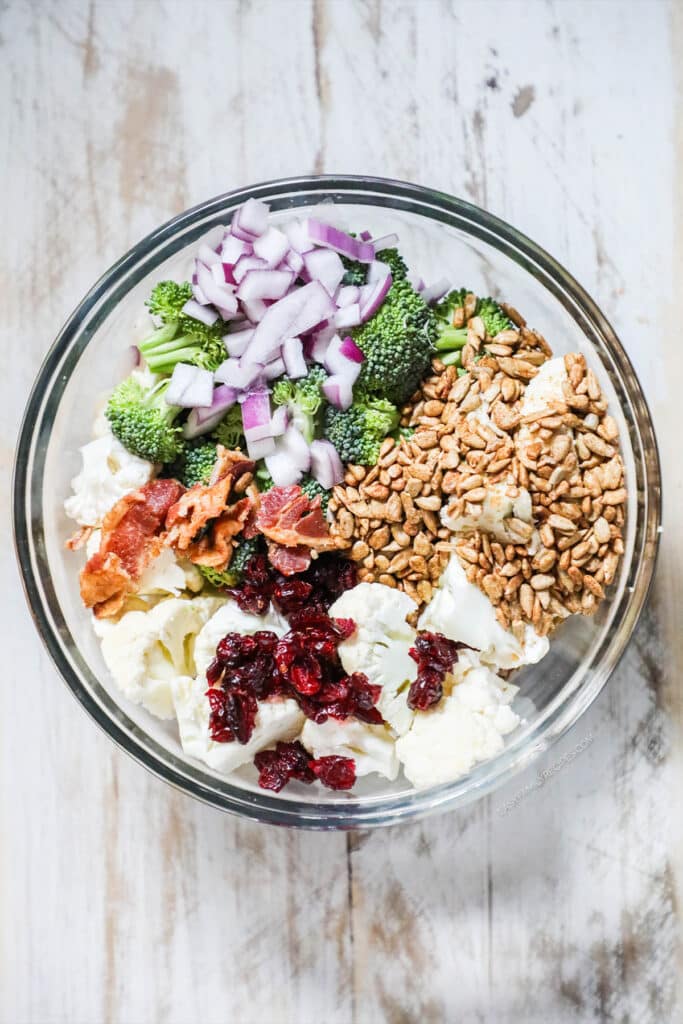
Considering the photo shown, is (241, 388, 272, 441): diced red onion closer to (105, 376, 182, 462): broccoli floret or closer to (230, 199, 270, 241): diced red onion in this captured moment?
(105, 376, 182, 462): broccoli floret

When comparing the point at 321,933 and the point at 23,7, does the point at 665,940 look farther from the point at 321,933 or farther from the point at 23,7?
the point at 23,7

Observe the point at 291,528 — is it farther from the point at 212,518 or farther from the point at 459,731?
the point at 459,731

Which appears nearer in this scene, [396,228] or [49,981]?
[396,228]

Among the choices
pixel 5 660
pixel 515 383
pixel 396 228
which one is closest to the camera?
pixel 515 383

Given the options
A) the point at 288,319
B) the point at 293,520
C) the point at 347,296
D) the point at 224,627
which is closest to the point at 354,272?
the point at 347,296

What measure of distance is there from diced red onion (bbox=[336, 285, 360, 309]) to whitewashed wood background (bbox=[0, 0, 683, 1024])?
0.39 meters

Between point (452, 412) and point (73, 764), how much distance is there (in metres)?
1.06

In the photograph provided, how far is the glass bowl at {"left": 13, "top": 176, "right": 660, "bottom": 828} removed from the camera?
64.6 inches

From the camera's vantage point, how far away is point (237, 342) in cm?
160

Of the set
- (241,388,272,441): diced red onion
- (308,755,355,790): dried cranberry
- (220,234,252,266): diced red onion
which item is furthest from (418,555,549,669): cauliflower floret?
(220,234,252,266): diced red onion

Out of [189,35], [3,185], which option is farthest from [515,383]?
[3,185]

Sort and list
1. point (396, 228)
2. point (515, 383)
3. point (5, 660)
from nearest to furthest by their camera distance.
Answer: point (515, 383) → point (396, 228) → point (5, 660)

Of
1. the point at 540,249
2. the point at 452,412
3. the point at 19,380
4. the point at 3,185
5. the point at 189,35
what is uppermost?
the point at 189,35

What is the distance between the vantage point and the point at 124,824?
1865 millimetres
